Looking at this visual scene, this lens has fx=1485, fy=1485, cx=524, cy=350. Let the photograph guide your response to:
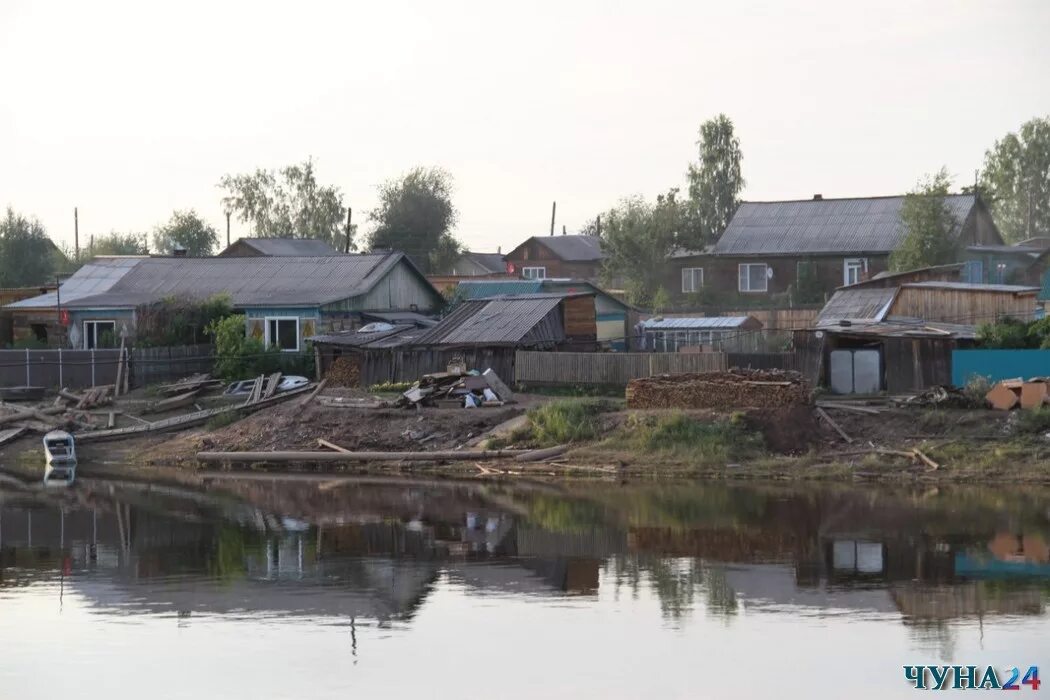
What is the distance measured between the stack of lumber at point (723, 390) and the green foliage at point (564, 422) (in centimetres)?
125

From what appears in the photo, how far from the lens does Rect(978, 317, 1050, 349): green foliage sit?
3944cm

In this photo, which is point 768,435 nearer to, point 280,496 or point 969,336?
point 969,336

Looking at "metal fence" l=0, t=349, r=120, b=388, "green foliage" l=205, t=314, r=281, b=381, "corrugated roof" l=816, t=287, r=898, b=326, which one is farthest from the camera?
"metal fence" l=0, t=349, r=120, b=388

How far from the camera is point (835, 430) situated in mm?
37000

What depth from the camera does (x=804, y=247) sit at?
6888 cm

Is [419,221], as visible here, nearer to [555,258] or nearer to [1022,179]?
[555,258]

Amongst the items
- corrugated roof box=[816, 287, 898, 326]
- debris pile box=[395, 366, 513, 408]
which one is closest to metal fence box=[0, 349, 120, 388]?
debris pile box=[395, 366, 513, 408]

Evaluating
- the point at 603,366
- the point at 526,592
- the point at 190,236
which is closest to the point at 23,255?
the point at 190,236

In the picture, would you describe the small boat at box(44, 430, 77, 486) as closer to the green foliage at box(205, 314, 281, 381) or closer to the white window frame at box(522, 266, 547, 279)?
the green foliage at box(205, 314, 281, 381)

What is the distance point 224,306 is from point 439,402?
1357 cm

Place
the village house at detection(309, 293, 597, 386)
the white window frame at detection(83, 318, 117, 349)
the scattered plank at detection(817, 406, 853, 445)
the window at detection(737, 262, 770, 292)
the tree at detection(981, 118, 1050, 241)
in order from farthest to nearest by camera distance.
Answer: the tree at detection(981, 118, 1050, 241)
the window at detection(737, 262, 770, 292)
the white window frame at detection(83, 318, 117, 349)
the village house at detection(309, 293, 597, 386)
the scattered plank at detection(817, 406, 853, 445)

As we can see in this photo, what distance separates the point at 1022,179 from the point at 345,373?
79.2 meters

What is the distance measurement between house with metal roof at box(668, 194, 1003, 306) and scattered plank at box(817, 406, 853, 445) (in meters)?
29.6

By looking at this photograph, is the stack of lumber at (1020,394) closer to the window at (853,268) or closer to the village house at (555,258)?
the window at (853,268)
